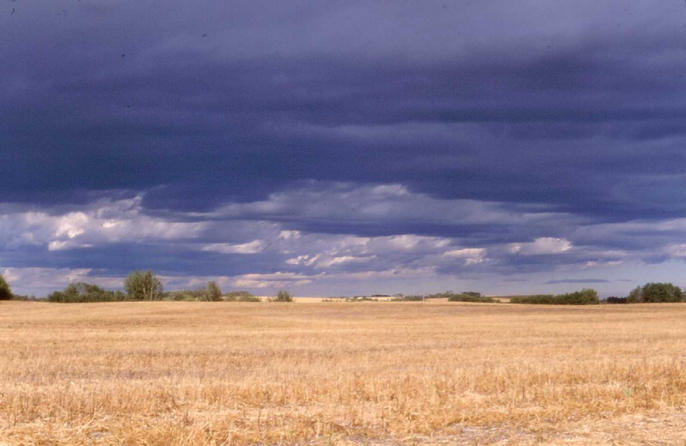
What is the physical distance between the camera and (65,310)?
82.2m

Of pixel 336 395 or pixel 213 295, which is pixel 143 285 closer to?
pixel 213 295

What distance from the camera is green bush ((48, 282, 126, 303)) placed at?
392 ft

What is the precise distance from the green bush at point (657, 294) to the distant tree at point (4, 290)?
106m

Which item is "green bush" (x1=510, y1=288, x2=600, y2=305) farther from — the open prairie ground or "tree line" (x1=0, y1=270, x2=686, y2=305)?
the open prairie ground

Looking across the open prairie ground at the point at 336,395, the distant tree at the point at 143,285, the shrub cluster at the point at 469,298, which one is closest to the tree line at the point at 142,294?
the distant tree at the point at 143,285

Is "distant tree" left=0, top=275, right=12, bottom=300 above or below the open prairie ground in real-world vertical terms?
above

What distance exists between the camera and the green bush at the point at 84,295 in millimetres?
119562

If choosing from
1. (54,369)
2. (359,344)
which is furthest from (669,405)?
(359,344)

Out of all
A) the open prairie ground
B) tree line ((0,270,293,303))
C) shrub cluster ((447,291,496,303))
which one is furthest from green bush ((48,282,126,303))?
the open prairie ground

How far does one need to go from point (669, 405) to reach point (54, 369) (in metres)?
21.0

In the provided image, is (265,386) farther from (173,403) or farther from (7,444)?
(7,444)

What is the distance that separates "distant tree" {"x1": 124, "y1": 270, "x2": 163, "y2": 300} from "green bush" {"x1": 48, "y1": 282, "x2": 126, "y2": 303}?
7.46 feet

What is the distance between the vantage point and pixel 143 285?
416ft

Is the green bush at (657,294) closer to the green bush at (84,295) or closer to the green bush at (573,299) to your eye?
the green bush at (573,299)
